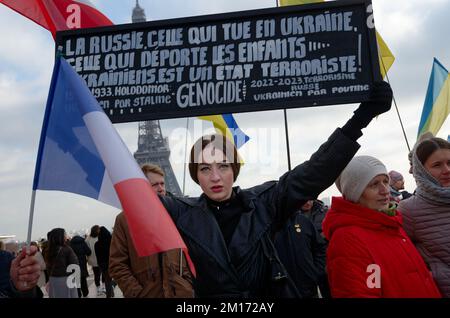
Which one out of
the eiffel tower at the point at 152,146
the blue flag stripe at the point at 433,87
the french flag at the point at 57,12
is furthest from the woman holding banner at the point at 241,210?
the eiffel tower at the point at 152,146

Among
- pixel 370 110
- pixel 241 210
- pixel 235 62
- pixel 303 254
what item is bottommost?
pixel 303 254

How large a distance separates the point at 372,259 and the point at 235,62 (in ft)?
5.34

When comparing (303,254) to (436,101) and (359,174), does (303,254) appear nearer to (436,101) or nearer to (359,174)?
(359,174)

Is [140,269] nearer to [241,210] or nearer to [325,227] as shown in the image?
[241,210]

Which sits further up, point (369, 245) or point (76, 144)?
point (76, 144)

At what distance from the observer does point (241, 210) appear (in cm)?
242

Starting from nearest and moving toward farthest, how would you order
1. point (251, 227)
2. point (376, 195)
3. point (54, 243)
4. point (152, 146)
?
point (251, 227)
point (376, 195)
point (54, 243)
point (152, 146)

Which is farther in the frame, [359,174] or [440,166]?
[440,166]

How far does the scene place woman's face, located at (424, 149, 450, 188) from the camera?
2930 mm

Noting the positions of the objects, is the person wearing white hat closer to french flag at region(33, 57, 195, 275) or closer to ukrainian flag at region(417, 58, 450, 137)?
french flag at region(33, 57, 195, 275)

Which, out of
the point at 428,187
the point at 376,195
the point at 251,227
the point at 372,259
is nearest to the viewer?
the point at 251,227

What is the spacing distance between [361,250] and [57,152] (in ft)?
6.11

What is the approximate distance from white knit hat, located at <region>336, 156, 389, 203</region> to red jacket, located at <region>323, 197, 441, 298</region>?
0.08 metres

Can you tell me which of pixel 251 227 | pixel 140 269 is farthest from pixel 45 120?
pixel 251 227
